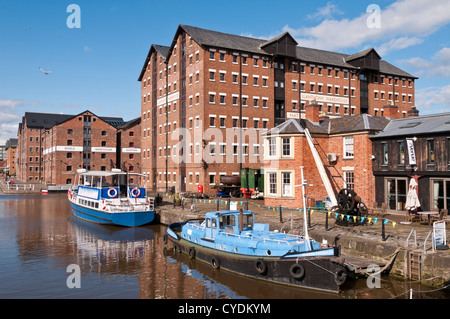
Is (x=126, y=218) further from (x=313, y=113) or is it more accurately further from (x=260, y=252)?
(x=313, y=113)

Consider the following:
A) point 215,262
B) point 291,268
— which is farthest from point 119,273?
point 291,268

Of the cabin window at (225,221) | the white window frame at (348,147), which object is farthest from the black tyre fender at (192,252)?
the white window frame at (348,147)

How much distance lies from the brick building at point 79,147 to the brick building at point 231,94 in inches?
704

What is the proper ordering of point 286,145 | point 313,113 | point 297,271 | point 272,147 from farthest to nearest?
point 313,113 < point 272,147 < point 286,145 < point 297,271

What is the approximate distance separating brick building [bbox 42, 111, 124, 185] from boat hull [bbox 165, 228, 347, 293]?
208 ft

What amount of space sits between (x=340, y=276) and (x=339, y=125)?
1904cm

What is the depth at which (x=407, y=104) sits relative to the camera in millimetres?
65062

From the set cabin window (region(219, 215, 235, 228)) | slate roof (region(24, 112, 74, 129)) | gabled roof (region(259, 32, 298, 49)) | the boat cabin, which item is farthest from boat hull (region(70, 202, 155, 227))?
slate roof (region(24, 112, 74, 129))

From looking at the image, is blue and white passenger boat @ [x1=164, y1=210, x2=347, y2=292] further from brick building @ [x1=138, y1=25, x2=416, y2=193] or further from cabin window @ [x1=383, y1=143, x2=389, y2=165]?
brick building @ [x1=138, y1=25, x2=416, y2=193]

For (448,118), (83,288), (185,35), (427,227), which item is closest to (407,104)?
(185,35)

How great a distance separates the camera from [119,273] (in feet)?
60.1

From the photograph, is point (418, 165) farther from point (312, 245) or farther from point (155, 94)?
point (155, 94)

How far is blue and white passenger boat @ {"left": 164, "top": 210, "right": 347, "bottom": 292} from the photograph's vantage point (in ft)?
47.6
